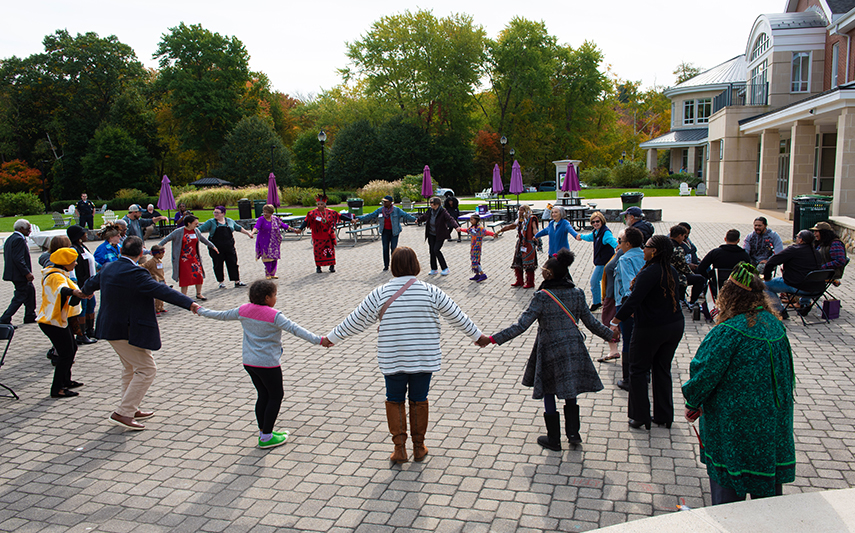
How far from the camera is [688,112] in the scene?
50.8m

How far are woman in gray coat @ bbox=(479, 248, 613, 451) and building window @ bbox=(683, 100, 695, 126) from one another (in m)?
52.3

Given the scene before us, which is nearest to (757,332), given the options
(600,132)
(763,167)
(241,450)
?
(241,450)

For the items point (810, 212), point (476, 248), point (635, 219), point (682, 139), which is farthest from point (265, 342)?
point (682, 139)

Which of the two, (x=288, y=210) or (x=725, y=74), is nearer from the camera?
(x=288, y=210)

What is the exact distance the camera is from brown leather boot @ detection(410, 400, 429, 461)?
15.4ft

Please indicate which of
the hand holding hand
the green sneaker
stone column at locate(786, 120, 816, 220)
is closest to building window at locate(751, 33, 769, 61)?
stone column at locate(786, 120, 816, 220)

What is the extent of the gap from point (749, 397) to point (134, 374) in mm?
5237

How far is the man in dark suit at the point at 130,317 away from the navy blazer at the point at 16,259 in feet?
15.8

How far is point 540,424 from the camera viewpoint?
542 centimetres

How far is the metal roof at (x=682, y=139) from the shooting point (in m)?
47.2

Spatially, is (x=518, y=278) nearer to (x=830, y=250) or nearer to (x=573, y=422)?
(x=830, y=250)

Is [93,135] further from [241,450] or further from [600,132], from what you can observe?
[241,450]

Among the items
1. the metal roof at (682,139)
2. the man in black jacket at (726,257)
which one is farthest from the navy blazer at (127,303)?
the metal roof at (682,139)

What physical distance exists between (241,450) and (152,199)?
47.2 metres
